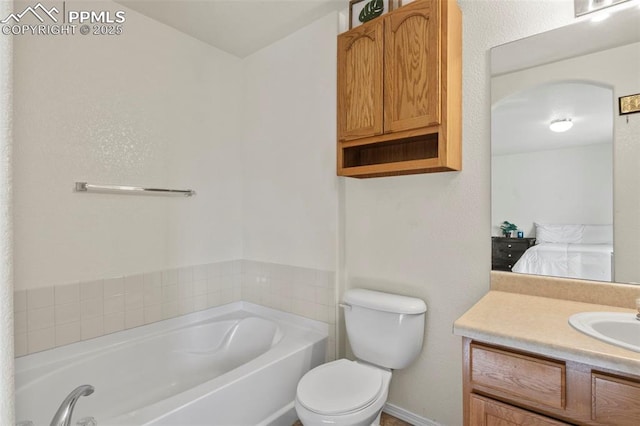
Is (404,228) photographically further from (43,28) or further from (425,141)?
(43,28)

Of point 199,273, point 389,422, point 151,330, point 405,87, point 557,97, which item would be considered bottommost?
point 389,422

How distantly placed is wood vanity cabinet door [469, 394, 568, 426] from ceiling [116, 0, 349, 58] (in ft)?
7.26

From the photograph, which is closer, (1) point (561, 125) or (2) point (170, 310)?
(1) point (561, 125)

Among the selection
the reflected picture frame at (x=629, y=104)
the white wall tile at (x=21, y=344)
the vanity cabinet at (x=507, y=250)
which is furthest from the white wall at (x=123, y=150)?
the reflected picture frame at (x=629, y=104)

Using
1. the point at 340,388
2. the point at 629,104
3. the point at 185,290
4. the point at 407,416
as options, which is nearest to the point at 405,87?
the point at 629,104

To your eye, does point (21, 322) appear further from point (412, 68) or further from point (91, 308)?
point (412, 68)

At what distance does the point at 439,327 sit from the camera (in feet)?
5.90

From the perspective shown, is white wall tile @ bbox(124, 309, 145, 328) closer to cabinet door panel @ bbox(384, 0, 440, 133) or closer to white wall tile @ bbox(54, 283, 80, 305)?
white wall tile @ bbox(54, 283, 80, 305)

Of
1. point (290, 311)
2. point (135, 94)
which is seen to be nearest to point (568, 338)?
point (290, 311)

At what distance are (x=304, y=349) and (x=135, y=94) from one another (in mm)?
1934

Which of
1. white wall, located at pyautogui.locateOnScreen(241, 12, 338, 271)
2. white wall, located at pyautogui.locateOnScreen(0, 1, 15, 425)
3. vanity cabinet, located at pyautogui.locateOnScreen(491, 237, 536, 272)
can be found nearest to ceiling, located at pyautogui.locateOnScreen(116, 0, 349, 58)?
white wall, located at pyautogui.locateOnScreen(241, 12, 338, 271)

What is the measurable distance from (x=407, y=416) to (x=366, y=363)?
0.41 m

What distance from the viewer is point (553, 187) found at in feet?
4.81

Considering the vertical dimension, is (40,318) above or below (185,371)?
above
